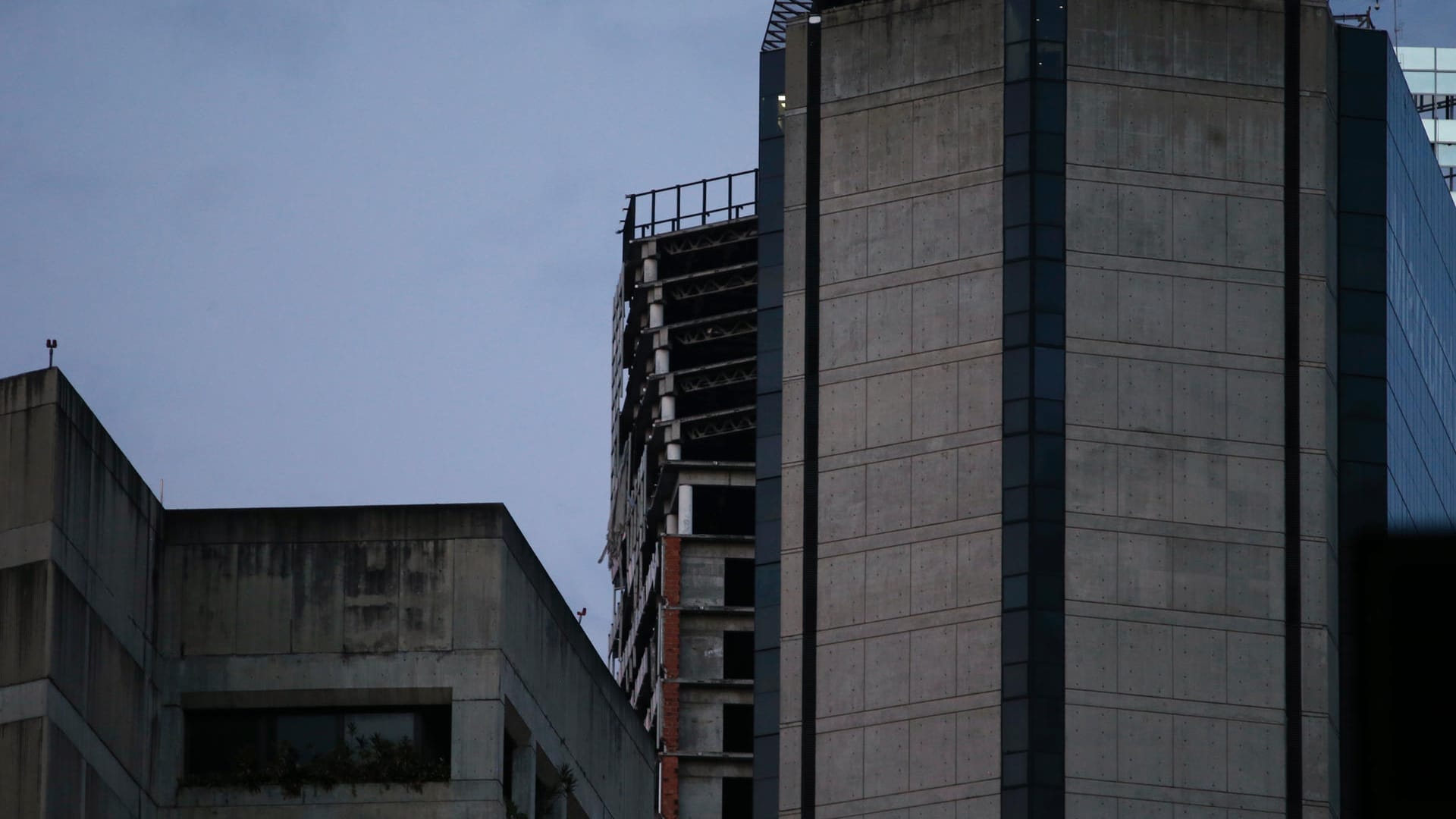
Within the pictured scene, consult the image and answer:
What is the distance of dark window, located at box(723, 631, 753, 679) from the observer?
167375 millimetres

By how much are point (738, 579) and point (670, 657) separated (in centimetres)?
697

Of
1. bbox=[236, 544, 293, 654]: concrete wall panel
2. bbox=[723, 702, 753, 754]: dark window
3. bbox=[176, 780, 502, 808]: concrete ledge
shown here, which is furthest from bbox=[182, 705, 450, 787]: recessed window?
bbox=[723, 702, 753, 754]: dark window

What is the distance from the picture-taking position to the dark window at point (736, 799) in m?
163

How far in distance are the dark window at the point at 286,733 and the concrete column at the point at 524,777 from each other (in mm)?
3429

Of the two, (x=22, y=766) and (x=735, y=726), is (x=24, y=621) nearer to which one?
(x=22, y=766)

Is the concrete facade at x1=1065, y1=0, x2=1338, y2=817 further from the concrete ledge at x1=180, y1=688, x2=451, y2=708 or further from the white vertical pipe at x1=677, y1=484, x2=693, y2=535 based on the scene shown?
the white vertical pipe at x1=677, y1=484, x2=693, y2=535

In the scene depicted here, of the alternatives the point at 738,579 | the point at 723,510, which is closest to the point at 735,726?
the point at 738,579

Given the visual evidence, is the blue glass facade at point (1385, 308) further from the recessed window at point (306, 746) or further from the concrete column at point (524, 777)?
the recessed window at point (306, 746)

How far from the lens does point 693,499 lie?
562 feet

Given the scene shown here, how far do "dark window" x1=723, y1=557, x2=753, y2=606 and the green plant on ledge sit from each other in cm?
9575

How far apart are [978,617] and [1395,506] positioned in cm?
2008

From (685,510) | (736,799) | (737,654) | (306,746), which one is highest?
(685,510)

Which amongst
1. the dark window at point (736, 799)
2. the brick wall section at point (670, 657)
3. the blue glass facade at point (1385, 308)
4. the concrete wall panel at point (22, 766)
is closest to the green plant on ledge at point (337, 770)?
the concrete wall panel at point (22, 766)

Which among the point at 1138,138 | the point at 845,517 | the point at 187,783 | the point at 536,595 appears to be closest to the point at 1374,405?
the point at 1138,138
